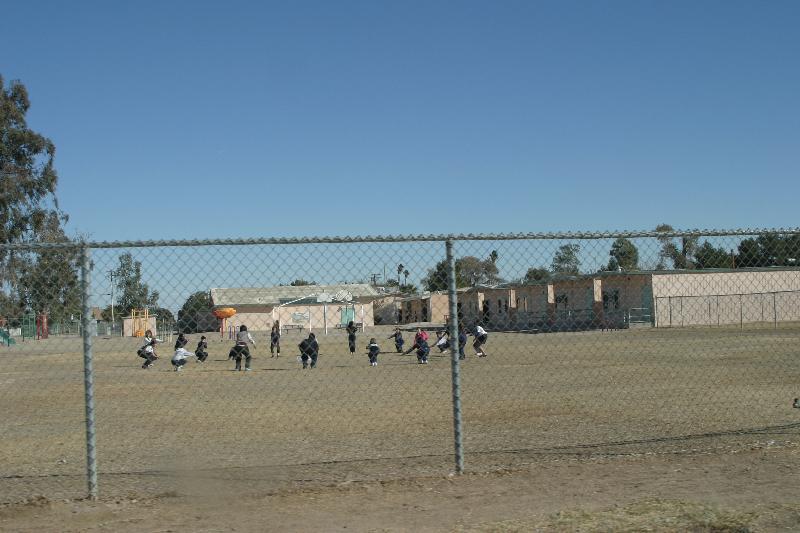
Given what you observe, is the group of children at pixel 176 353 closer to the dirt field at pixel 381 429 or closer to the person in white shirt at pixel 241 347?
the person in white shirt at pixel 241 347

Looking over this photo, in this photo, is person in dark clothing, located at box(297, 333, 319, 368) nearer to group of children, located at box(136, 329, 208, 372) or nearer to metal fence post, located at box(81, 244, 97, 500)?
group of children, located at box(136, 329, 208, 372)

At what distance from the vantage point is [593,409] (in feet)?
36.3

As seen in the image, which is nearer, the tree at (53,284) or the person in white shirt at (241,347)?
the tree at (53,284)

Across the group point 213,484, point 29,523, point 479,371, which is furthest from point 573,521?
Answer: point 479,371

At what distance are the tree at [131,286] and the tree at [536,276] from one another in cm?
384

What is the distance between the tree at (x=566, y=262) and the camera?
26.4 ft

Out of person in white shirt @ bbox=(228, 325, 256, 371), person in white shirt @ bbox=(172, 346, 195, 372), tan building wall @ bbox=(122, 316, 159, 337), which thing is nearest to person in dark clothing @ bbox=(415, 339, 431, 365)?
person in white shirt @ bbox=(228, 325, 256, 371)

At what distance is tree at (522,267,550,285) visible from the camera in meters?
8.29

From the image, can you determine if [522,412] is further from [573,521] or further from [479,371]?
[479,371]

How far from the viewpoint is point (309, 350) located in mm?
22094

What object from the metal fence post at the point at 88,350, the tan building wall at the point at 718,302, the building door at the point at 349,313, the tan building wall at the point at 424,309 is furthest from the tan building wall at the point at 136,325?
the tan building wall at the point at 718,302

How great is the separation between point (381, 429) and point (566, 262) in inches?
127

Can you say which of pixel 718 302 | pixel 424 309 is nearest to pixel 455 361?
pixel 424 309

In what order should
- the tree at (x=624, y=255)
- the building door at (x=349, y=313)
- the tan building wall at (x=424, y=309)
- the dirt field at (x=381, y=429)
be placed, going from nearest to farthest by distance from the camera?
the dirt field at (x=381, y=429), the tree at (x=624, y=255), the tan building wall at (x=424, y=309), the building door at (x=349, y=313)
